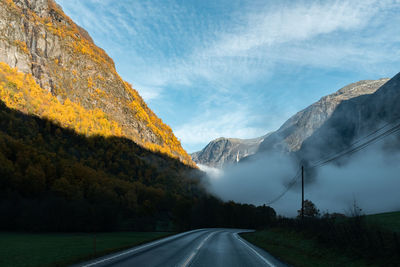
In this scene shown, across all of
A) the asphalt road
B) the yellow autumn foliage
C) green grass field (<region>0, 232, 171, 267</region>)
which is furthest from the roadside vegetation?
the yellow autumn foliage

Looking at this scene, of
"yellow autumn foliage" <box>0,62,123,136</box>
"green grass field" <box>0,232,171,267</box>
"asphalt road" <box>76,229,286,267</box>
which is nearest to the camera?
"asphalt road" <box>76,229,286,267</box>

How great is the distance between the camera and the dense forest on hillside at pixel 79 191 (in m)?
63.9

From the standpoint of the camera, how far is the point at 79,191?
302 ft

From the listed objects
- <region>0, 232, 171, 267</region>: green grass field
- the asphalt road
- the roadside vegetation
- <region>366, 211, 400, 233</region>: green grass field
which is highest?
<region>366, 211, 400, 233</region>: green grass field

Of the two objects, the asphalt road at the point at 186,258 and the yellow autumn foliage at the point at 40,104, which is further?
the yellow autumn foliage at the point at 40,104

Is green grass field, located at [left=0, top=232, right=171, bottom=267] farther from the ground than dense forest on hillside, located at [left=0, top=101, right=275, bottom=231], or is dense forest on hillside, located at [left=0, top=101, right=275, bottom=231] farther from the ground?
dense forest on hillside, located at [left=0, top=101, right=275, bottom=231]

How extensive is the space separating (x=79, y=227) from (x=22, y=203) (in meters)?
13.8

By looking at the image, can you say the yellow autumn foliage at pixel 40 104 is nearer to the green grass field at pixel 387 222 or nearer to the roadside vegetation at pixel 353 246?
the roadside vegetation at pixel 353 246

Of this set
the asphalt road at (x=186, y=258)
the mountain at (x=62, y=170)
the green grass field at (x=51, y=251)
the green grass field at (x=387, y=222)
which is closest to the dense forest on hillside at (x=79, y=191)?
the mountain at (x=62, y=170)

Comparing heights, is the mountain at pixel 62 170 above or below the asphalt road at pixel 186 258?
above

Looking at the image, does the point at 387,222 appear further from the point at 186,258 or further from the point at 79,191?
the point at 79,191

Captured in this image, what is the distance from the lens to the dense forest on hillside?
210ft

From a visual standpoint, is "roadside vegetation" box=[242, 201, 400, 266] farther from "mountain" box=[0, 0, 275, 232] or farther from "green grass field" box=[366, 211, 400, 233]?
"mountain" box=[0, 0, 275, 232]

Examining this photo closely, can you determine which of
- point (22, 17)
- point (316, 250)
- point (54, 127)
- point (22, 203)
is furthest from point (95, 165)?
point (316, 250)
